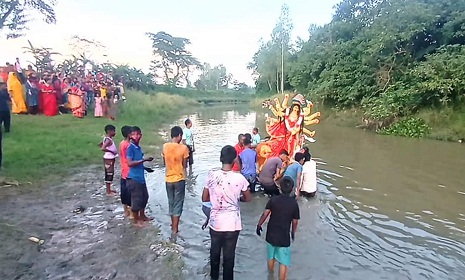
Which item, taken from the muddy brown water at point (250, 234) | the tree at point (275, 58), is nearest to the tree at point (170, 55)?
the tree at point (275, 58)

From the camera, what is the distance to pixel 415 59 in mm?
23172

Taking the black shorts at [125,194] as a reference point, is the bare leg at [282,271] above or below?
below

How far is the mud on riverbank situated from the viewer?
5.09m

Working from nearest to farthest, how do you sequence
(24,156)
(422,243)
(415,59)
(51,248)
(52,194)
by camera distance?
(51,248) → (422,243) → (52,194) → (24,156) → (415,59)

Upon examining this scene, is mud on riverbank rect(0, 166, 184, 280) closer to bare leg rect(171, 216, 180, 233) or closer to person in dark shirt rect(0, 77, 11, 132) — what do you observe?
bare leg rect(171, 216, 180, 233)

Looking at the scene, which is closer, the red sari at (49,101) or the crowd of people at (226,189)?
the crowd of people at (226,189)

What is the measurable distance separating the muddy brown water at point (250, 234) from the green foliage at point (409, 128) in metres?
9.38

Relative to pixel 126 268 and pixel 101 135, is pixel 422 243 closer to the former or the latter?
pixel 126 268

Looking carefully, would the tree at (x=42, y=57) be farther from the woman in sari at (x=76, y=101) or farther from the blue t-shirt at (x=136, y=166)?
Result: the blue t-shirt at (x=136, y=166)

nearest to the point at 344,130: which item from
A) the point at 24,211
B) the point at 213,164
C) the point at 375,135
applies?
the point at 375,135

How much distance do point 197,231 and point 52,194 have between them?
3491mm

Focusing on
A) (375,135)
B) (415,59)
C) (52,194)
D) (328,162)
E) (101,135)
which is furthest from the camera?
(415,59)

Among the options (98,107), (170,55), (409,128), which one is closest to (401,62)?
(409,128)

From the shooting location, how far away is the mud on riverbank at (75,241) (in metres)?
5.09
